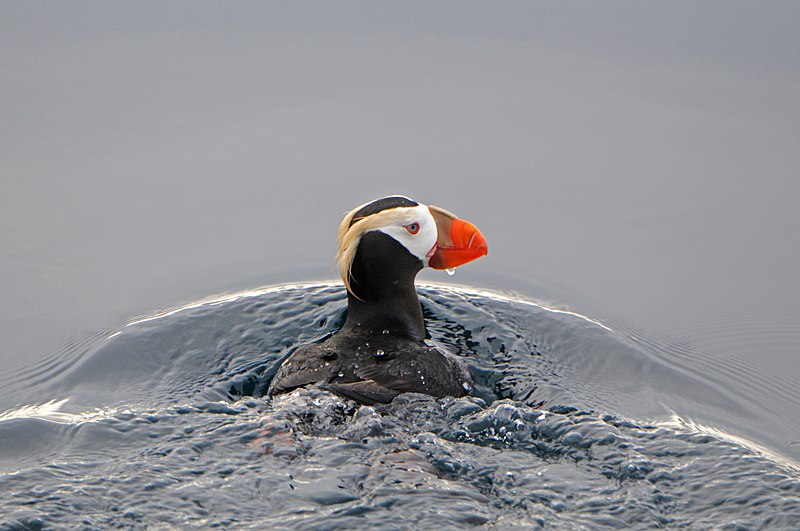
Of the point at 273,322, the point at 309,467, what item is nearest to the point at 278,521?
the point at 309,467

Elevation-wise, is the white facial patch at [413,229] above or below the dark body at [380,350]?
above

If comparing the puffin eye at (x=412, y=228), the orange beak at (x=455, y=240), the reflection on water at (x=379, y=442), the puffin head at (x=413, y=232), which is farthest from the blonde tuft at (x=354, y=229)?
the reflection on water at (x=379, y=442)

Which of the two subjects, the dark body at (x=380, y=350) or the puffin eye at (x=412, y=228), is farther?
the puffin eye at (x=412, y=228)

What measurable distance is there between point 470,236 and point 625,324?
1694 millimetres

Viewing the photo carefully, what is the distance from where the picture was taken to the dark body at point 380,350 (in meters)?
6.80

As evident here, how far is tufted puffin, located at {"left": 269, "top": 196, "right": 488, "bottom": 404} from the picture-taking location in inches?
270

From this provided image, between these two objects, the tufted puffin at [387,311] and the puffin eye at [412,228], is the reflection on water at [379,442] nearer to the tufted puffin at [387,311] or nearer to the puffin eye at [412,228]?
the tufted puffin at [387,311]

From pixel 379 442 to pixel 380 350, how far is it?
1.03 m

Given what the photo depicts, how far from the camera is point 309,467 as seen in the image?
5.96m

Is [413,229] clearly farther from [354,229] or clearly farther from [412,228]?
[354,229]

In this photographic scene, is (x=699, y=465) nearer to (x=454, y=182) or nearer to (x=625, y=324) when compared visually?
(x=625, y=324)

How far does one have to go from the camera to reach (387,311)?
7.46 meters

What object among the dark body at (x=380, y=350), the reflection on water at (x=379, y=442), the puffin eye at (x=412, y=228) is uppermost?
the puffin eye at (x=412, y=228)

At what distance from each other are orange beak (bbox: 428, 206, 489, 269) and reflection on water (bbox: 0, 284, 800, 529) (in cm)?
85
